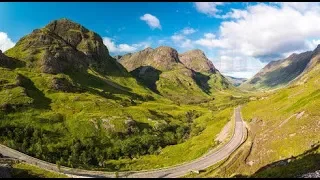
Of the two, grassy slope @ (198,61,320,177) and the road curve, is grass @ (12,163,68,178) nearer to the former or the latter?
the road curve

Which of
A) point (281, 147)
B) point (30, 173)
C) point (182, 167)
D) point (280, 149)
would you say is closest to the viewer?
point (280, 149)

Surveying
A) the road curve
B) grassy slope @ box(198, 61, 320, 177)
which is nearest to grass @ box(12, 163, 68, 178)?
the road curve

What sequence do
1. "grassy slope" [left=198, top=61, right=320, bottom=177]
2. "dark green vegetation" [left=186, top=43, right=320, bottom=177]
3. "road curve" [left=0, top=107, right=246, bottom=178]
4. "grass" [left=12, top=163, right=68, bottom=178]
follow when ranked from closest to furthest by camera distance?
"dark green vegetation" [left=186, top=43, right=320, bottom=177] → "grassy slope" [left=198, top=61, right=320, bottom=177] → "grass" [left=12, top=163, right=68, bottom=178] → "road curve" [left=0, top=107, right=246, bottom=178]

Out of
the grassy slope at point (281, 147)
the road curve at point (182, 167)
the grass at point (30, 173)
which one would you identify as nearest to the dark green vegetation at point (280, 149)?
the grassy slope at point (281, 147)

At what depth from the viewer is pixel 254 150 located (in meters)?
123

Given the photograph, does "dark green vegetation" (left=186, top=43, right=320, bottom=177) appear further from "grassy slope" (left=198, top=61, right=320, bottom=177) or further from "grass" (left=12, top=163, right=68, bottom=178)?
"grass" (left=12, top=163, right=68, bottom=178)

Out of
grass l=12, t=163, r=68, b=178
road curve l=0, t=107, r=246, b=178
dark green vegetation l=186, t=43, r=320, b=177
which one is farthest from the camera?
road curve l=0, t=107, r=246, b=178

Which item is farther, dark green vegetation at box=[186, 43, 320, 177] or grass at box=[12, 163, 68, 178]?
grass at box=[12, 163, 68, 178]

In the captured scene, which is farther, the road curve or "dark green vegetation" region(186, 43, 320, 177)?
the road curve

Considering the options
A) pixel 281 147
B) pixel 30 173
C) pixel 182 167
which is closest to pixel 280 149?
pixel 281 147

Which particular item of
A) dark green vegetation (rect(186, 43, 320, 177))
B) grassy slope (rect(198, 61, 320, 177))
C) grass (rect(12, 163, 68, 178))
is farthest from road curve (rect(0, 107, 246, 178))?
grassy slope (rect(198, 61, 320, 177))

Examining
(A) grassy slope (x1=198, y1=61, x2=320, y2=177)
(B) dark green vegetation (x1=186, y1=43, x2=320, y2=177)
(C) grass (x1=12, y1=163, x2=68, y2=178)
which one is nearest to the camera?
(B) dark green vegetation (x1=186, y1=43, x2=320, y2=177)

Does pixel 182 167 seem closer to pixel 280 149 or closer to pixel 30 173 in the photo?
pixel 280 149

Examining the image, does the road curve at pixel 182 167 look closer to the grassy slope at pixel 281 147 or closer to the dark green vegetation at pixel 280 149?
the dark green vegetation at pixel 280 149
